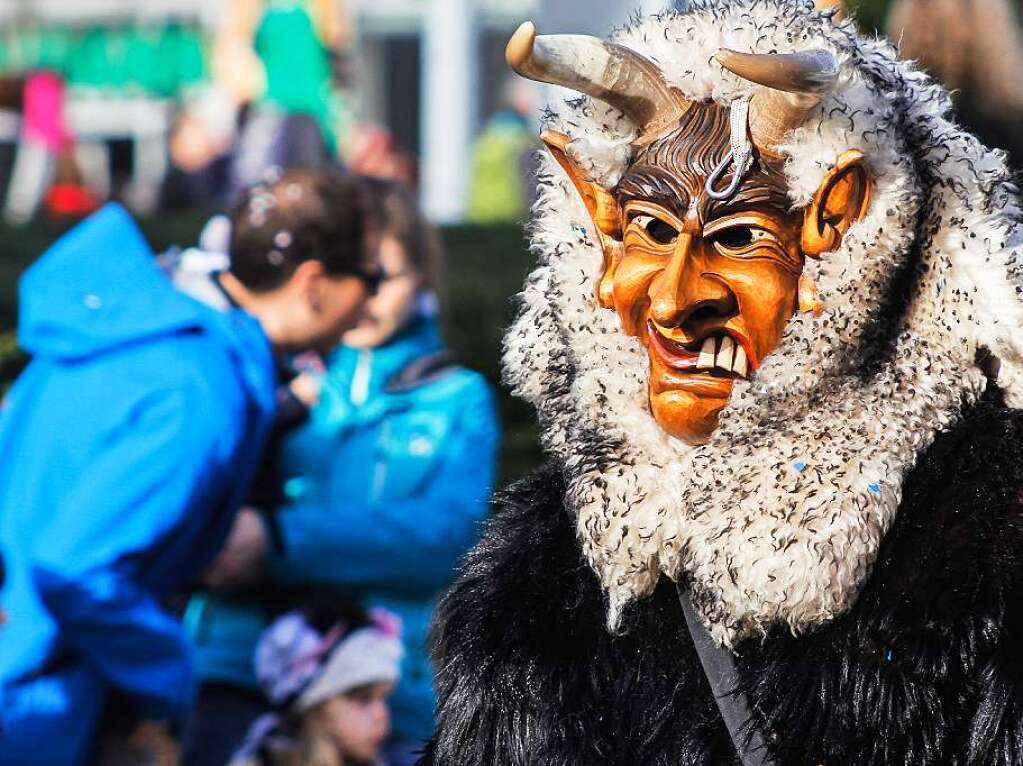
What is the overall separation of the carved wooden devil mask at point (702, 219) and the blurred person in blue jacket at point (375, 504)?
1814 millimetres

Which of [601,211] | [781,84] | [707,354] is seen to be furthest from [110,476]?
[781,84]

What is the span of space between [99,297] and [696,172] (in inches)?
70.7

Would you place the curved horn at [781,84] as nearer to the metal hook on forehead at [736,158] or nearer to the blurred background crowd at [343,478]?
the metal hook on forehead at [736,158]

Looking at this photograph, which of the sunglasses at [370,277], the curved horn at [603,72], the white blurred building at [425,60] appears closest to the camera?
the curved horn at [603,72]

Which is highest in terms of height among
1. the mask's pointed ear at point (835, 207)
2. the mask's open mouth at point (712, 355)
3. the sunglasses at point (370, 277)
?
the mask's pointed ear at point (835, 207)

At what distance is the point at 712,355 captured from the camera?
2057 mm

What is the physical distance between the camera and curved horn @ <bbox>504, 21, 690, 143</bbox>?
76.7 inches

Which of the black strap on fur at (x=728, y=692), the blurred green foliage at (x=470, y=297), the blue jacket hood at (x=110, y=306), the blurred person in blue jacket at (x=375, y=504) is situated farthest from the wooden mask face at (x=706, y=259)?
the blurred green foliage at (x=470, y=297)

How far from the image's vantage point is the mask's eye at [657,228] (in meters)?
2.05

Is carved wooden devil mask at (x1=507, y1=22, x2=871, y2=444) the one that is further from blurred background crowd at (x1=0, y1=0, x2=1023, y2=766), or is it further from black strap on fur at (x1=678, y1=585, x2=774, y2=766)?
blurred background crowd at (x1=0, y1=0, x2=1023, y2=766)

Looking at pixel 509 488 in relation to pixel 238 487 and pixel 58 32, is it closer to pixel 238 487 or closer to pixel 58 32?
pixel 238 487

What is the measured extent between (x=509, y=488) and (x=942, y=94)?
31.2 inches

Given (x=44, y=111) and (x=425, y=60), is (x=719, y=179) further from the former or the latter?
(x=425, y=60)

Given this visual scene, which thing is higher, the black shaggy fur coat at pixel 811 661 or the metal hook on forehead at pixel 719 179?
the metal hook on forehead at pixel 719 179
